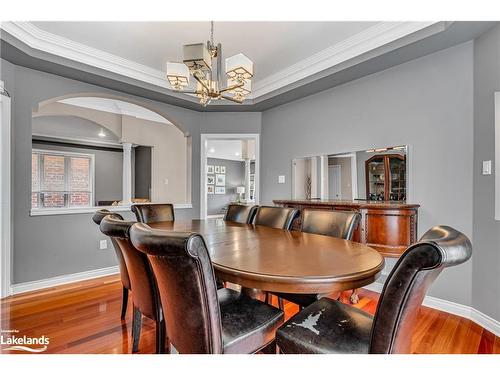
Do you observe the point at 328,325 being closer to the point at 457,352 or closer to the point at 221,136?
the point at 457,352

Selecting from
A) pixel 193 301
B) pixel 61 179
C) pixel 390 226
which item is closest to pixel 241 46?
pixel 390 226

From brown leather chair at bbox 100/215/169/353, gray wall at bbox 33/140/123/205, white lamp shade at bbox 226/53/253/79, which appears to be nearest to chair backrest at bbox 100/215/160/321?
brown leather chair at bbox 100/215/169/353

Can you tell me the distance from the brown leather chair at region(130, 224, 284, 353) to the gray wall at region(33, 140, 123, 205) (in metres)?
7.06

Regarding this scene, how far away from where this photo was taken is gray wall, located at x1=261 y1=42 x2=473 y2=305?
228 centimetres

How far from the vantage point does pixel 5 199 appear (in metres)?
2.61

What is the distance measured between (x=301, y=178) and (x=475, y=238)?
2028mm

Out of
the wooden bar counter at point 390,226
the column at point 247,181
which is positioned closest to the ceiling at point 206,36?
the wooden bar counter at point 390,226

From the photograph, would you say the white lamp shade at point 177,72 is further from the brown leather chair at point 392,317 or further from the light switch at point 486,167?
the light switch at point 486,167

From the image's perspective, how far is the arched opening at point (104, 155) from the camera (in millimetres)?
4898

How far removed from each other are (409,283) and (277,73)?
125 inches

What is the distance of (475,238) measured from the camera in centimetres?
221

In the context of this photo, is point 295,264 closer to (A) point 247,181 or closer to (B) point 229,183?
(A) point 247,181
